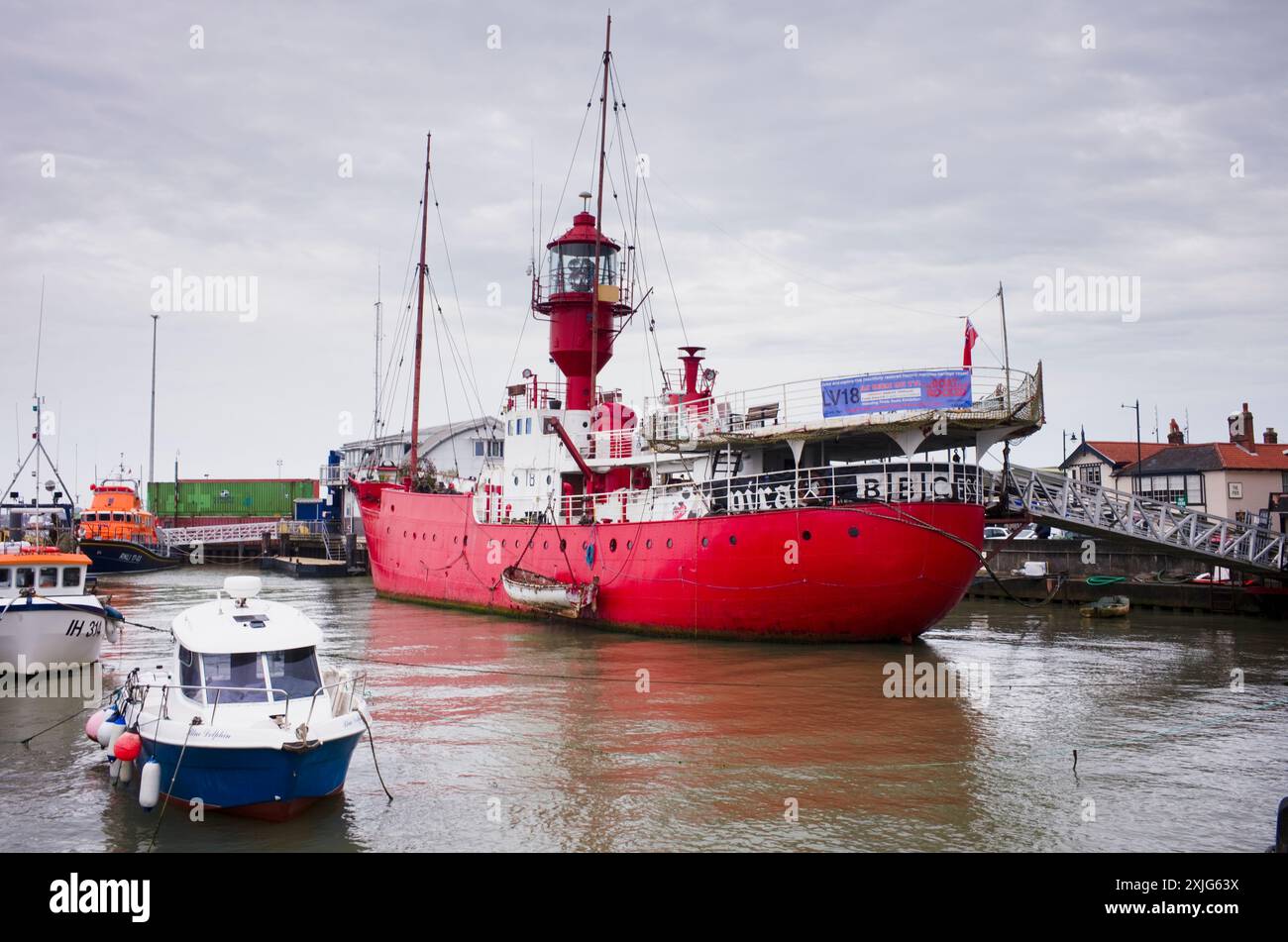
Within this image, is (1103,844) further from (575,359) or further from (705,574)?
(575,359)

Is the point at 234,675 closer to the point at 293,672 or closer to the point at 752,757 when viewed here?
the point at 293,672

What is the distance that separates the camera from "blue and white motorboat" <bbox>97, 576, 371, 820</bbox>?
1285 centimetres

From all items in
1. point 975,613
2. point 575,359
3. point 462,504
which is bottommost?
point 975,613

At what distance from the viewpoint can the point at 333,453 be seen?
85625 millimetres

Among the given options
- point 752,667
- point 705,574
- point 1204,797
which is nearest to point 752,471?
point 705,574

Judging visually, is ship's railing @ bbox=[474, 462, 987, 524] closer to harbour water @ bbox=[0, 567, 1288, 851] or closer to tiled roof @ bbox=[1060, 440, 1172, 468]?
harbour water @ bbox=[0, 567, 1288, 851]

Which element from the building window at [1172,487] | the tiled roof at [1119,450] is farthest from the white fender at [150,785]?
the tiled roof at [1119,450]

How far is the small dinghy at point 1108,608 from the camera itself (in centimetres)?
3709

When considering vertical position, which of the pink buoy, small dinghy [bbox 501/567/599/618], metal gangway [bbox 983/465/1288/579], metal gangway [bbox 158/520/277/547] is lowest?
the pink buoy

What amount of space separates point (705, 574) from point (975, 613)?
54.8 feet

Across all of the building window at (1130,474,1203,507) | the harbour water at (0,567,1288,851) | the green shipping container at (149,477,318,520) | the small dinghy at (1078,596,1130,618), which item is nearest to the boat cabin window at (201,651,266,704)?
the harbour water at (0,567,1288,851)

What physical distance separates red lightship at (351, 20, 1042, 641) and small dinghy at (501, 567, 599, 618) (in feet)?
0.23

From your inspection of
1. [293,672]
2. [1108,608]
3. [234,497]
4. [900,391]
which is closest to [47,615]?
[293,672]

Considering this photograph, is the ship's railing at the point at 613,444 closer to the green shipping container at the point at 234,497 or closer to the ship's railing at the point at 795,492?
the ship's railing at the point at 795,492
